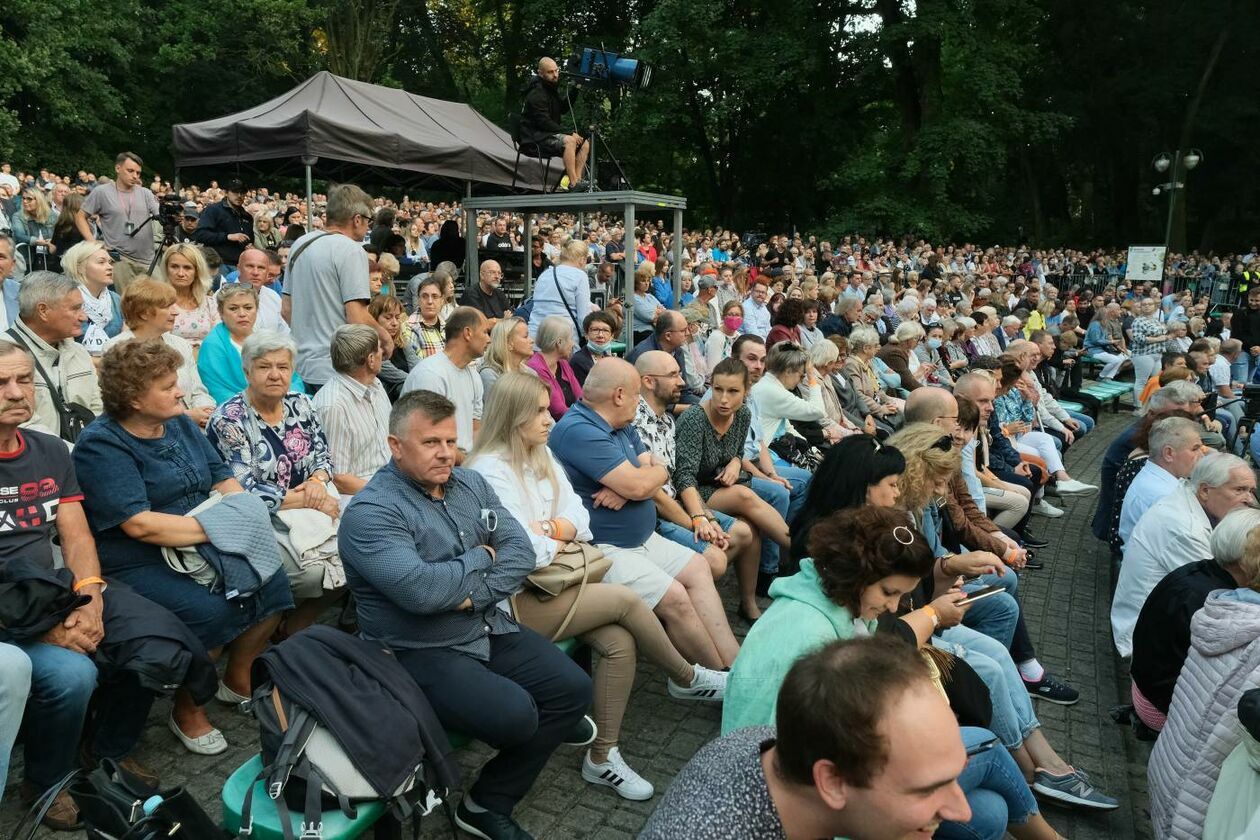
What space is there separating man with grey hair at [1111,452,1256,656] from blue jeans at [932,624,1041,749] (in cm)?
101

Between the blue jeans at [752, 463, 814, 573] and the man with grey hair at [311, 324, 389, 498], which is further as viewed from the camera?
the blue jeans at [752, 463, 814, 573]

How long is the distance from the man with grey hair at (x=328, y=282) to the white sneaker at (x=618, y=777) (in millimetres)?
2973

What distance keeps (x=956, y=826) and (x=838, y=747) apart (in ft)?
4.77

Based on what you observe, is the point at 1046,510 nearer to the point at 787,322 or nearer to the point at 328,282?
the point at 787,322

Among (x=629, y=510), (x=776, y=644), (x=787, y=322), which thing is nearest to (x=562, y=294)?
(x=787, y=322)

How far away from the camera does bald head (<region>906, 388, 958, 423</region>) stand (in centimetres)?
512

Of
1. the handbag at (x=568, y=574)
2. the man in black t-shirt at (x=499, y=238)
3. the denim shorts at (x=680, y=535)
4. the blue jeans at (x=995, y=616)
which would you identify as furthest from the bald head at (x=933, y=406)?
the man in black t-shirt at (x=499, y=238)

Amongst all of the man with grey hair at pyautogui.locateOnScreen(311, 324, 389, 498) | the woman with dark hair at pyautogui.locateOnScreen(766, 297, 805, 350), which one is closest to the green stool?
the man with grey hair at pyautogui.locateOnScreen(311, 324, 389, 498)

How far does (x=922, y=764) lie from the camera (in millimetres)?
1509

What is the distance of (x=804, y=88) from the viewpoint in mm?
31656

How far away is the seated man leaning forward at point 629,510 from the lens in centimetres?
399

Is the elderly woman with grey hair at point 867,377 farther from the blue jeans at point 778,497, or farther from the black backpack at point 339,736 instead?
the black backpack at point 339,736

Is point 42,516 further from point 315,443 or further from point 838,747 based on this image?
point 838,747

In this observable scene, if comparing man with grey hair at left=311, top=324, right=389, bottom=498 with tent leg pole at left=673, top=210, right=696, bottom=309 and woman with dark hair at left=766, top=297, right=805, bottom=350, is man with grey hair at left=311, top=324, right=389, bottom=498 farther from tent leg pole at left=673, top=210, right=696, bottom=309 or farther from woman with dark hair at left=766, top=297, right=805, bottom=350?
tent leg pole at left=673, top=210, right=696, bottom=309
